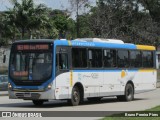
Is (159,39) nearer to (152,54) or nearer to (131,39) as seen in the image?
(131,39)

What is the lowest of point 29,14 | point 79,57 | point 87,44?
point 79,57

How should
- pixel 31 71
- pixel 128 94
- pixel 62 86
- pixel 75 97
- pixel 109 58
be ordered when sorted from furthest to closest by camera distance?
pixel 128 94, pixel 109 58, pixel 75 97, pixel 62 86, pixel 31 71

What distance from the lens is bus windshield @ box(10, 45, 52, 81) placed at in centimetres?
2123

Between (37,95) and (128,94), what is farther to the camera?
(128,94)

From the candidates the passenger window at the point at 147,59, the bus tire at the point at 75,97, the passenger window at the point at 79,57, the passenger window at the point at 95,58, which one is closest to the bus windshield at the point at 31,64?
the passenger window at the point at 79,57

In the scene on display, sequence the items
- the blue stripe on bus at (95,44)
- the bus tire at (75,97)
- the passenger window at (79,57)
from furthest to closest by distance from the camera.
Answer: the passenger window at (79,57)
the bus tire at (75,97)
the blue stripe on bus at (95,44)

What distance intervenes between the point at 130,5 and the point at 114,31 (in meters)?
15.0

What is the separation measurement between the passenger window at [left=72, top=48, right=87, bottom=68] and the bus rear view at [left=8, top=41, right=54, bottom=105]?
1.58 meters

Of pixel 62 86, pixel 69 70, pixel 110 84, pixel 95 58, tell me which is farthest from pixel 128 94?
pixel 62 86

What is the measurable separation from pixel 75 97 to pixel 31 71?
242 centimetres

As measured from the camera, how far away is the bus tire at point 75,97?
22234 millimetres

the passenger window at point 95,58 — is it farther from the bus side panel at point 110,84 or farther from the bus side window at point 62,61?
the bus side window at point 62,61

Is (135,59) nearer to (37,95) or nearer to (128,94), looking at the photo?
(128,94)

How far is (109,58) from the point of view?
83.0 ft
